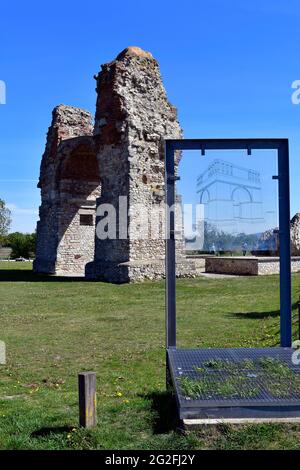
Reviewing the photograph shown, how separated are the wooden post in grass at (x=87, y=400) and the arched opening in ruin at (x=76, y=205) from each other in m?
20.8

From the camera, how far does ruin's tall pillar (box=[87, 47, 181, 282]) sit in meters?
18.7

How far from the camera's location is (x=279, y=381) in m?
4.30

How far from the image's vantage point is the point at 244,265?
20000 mm

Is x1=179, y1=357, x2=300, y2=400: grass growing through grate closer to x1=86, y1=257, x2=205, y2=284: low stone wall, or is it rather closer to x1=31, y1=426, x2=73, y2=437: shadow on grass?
x1=31, y1=426, x2=73, y2=437: shadow on grass

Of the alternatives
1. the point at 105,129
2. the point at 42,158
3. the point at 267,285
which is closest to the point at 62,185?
the point at 42,158

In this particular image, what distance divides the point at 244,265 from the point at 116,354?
13.5 metres

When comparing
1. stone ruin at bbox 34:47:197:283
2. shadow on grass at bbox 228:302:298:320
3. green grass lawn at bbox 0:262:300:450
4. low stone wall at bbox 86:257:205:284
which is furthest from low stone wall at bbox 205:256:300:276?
shadow on grass at bbox 228:302:298:320

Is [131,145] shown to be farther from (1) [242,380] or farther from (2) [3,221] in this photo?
(2) [3,221]

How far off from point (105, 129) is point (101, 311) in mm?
10136

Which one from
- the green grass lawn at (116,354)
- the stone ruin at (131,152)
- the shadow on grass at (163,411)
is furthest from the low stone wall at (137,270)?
the shadow on grass at (163,411)

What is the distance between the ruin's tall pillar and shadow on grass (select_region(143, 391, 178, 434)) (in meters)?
13.0

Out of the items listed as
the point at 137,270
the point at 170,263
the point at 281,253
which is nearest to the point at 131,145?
the point at 137,270

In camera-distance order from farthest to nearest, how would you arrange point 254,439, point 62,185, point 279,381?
point 62,185
point 279,381
point 254,439
